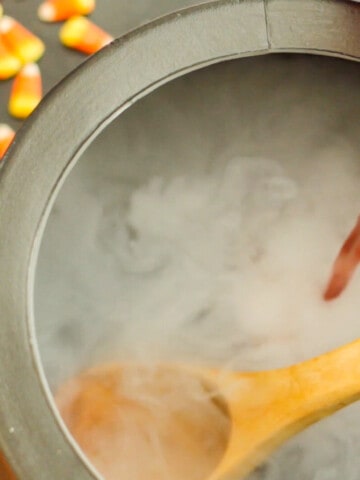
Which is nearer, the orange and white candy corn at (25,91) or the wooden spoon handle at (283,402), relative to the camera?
the wooden spoon handle at (283,402)

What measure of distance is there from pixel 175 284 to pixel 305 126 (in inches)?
10.1

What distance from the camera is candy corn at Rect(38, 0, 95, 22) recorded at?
0.91m

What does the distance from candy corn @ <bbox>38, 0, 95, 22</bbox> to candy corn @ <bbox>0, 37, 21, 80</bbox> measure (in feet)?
0.23

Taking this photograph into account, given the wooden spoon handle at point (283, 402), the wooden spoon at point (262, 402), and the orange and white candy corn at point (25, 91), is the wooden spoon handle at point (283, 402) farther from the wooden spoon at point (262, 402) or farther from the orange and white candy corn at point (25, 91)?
the orange and white candy corn at point (25, 91)

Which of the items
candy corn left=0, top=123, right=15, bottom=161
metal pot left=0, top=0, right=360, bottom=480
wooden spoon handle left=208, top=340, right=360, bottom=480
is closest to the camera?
metal pot left=0, top=0, right=360, bottom=480

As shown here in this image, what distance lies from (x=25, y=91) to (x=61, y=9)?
138mm

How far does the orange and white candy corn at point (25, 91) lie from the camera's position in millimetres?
873

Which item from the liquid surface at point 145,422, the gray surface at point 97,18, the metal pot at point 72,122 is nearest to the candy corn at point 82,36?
the gray surface at point 97,18

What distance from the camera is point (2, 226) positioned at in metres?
0.56

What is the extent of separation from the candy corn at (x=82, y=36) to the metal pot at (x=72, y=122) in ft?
1.01

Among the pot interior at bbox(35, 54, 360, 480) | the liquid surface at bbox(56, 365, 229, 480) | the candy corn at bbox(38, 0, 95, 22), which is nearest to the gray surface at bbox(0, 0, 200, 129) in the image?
the candy corn at bbox(38, 0, 95, 22)

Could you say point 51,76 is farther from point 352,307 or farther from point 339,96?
point 352,307

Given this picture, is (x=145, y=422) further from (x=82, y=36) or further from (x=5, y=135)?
(x=82, y=36)

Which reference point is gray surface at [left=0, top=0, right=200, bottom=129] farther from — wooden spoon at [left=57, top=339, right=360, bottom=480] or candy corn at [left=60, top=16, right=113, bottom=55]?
wooden spoon at [left=57, top=339, right=360, bottom=480]
